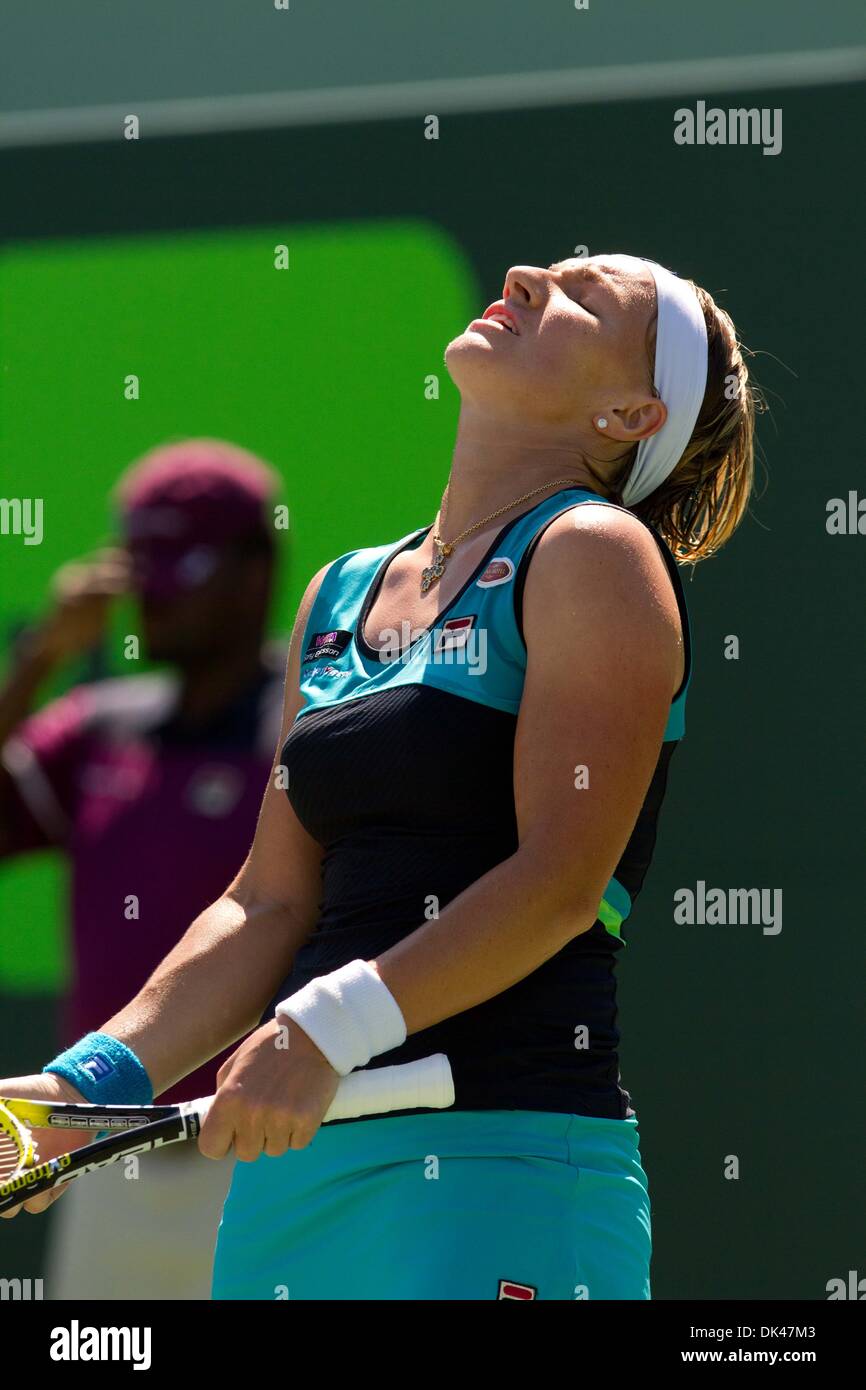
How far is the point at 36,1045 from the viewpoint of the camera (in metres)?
3.66

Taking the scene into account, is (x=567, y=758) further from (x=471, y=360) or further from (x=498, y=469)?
(x=471, y=360)

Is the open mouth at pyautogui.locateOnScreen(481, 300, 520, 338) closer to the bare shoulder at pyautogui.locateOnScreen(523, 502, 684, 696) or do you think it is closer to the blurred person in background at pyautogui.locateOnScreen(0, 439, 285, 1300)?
the bare shoulder at pyautogui.locateOnScreen(523, 502, 684, 696)

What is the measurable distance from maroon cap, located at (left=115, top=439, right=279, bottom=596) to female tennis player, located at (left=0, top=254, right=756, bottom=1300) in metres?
1.63

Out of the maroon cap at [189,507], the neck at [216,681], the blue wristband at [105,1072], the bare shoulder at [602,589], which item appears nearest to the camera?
the bare shoulder at [602,589]

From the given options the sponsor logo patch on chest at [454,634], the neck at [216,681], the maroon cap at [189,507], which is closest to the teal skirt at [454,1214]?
the sponsor logo patch on chest at [454,634]

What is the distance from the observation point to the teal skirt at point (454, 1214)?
67.1 inches

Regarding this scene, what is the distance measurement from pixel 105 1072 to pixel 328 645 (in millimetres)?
513

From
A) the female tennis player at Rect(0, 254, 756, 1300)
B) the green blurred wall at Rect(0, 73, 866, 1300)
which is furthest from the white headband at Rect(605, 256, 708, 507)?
the green blurred wall at Rect(0, 73, 866, 1300)

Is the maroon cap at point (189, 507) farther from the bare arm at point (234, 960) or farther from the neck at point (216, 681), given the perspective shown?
the bare arm at point (234, 960)

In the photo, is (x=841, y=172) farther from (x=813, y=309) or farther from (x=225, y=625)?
(x=225, y=625)

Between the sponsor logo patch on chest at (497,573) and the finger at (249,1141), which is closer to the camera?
the finger at (249,1141)

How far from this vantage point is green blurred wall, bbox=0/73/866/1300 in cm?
328

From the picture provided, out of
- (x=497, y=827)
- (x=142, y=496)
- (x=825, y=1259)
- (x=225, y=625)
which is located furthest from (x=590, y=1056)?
(x=142, y=496)

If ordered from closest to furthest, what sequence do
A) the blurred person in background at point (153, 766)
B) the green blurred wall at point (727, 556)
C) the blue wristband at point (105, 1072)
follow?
the blue wristband at point (105, 1072)
the blurred person in background at point (153, 766)
the green blurred wall at point (727, 556)
